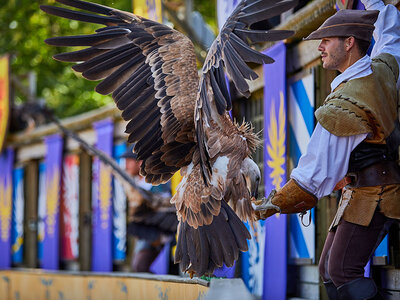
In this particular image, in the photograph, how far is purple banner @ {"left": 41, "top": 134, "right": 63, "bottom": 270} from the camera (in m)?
10.4

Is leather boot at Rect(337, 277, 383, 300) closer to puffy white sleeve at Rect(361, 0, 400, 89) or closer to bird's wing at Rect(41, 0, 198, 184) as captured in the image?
puffy white sleeve at Rect(361, 0, 400, 89)

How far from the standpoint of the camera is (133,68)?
438 cm

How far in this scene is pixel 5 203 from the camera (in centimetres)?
1223

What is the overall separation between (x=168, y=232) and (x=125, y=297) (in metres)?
1.59

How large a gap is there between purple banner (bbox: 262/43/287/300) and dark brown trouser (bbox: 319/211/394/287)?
6.76ft

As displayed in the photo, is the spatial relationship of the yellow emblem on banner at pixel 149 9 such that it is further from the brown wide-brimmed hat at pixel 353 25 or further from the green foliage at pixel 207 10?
the green foliage at pixel 207 10

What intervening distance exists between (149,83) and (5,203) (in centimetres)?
857

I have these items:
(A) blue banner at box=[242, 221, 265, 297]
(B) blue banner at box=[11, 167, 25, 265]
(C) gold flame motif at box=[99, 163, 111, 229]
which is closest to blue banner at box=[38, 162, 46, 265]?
(B) blue banner at box=[11, 167, 25, 265]

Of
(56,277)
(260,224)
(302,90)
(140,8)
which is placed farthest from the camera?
(140,8)

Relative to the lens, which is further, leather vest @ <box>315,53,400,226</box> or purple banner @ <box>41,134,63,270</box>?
purple banner @ <box>41,134,63,270</box>

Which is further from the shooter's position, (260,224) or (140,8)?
(140,8)

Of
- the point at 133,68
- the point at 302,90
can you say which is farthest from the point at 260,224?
the point at 133,68

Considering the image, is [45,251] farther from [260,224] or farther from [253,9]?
[253,9]

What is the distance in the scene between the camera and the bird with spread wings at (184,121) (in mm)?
3717
